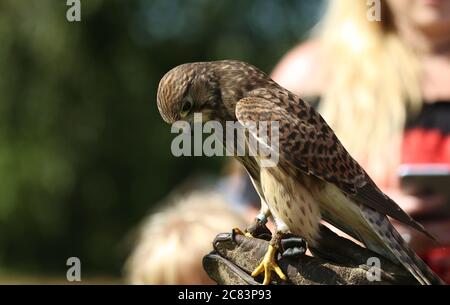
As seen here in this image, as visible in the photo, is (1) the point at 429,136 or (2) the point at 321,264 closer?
(2) the point at 321,264

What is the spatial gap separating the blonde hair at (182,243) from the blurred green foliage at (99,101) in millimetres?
4132

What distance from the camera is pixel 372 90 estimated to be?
1995 millimetres

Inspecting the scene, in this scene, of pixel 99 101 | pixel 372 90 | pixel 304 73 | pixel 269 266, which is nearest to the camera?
pixel 269 266

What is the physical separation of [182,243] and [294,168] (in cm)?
110

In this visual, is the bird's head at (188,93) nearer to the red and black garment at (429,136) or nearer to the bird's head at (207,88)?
the bird's head at (207,88)

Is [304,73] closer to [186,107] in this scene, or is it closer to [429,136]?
[429,136]

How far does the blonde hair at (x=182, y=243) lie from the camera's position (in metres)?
2.13

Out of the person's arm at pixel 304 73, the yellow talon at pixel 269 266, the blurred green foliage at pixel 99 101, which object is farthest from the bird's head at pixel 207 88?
the blurred green foliage at pixel 99 101

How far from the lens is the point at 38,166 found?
6.97m

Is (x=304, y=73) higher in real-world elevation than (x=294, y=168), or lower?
higher

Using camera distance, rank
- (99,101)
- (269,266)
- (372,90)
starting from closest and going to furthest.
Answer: (269,266), (372,90), (99,101)

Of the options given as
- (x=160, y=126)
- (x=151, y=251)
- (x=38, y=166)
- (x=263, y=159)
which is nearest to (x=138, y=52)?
(x=160, y=126)

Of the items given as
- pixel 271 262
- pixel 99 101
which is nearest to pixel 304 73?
pixel 271 262
